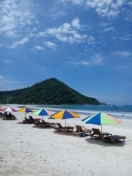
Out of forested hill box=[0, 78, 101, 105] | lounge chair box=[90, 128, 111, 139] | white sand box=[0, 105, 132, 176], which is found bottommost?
white sand box=[0, 105, 132, 176]

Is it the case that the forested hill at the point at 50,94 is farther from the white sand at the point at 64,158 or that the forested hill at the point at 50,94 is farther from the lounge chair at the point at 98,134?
the white sand at the point at 64,158

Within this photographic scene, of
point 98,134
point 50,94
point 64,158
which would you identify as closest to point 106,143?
point 98,134

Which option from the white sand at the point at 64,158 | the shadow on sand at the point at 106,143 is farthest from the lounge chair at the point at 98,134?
the white sand at the point at 64,158

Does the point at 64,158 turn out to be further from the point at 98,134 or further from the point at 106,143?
the point at 98,134

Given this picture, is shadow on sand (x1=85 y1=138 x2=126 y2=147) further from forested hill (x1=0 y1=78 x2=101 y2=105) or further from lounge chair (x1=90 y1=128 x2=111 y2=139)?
forested hill (x1=0 y1=78 x2=101 y2=105)

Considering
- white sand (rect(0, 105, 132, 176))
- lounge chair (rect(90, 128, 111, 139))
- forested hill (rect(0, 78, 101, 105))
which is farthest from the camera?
forested hill (rect(0, 78, 101, 105))

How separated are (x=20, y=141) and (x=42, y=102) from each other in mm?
130457

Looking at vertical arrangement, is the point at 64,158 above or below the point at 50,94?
below

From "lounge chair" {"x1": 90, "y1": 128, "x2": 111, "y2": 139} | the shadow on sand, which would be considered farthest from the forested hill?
the shadow on sand

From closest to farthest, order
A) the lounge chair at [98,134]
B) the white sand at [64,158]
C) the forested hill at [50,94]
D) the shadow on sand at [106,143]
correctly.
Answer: the white sand at [64,158] → the shadow on sand at [106,143] → the lounge chair at [98,134] → the forested hill at [50,94]

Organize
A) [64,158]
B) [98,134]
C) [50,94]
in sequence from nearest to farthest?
[64,158] < [98,134] < [50,94]

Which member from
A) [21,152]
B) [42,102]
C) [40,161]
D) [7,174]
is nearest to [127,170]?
[40,161]

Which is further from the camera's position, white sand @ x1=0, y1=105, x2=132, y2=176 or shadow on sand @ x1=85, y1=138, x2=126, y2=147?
shadow on sand @ x1=85, y1=138, x2=126, y2=147

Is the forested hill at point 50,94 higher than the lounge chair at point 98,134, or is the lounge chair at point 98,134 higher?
the forested hill at point 50,94
